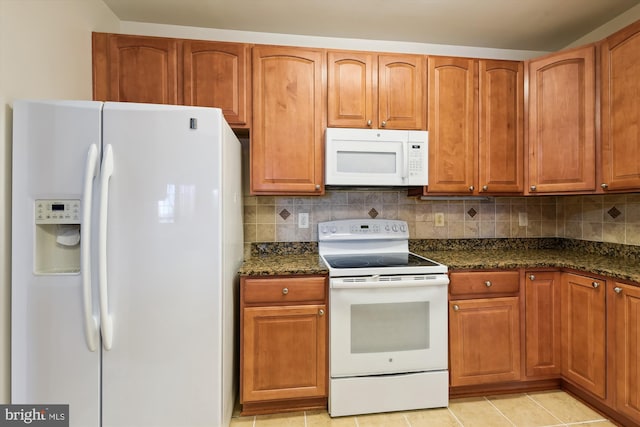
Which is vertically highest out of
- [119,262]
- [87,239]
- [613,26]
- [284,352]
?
[613,26]

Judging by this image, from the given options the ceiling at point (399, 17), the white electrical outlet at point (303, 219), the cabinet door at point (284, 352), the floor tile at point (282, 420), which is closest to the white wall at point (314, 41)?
the ceiling at point (399, 17)

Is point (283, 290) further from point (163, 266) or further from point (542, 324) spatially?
point (542, 324)

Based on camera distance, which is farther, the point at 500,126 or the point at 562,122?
the point at 500,126

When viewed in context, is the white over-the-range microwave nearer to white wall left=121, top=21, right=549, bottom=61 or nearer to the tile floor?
white wall left=121, top=21, right=549, bottom=61

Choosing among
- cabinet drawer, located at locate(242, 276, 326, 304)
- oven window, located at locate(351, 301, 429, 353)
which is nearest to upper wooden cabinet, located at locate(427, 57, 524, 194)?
oven window, located at locate(351, 301, 429, 353)

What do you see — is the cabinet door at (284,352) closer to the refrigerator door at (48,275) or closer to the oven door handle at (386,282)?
the oven door handle at (386,282)

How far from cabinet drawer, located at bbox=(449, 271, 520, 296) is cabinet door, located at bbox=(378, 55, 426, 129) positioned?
1021 millimetres

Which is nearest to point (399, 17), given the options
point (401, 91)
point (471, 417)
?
point (401, 91)

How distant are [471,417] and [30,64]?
286cm

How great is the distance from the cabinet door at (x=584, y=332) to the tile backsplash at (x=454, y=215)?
2.00ft

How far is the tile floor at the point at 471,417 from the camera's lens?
1741mm

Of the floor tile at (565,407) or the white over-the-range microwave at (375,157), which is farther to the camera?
the white over-the-range microwave at (375,157)

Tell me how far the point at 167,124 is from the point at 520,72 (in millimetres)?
2311

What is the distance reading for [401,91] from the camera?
2.10m
